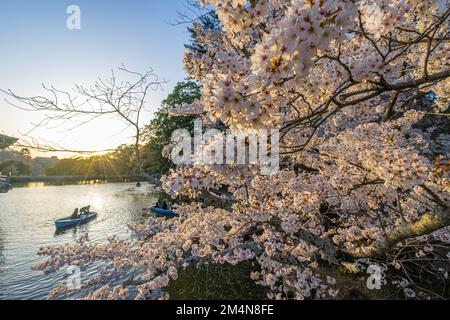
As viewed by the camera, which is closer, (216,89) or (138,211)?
(216,89)

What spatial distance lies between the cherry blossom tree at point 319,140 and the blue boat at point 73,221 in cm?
1208

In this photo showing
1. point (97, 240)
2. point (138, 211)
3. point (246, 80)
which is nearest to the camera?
point (246, 80)

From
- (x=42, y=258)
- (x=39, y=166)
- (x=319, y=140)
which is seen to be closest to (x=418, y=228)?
(x=319, y=140)

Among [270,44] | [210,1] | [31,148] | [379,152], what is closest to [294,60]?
[270,44]

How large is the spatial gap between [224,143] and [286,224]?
2661 mm

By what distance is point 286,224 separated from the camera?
453 centimetres

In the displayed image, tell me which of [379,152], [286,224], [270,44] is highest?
[270,44]

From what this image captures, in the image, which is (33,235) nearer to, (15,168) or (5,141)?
(5,141)

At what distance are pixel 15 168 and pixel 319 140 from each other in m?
79.4

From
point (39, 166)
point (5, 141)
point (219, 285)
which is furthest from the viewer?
point (39, 166)

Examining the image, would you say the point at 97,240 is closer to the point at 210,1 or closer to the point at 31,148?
the point at 31,148

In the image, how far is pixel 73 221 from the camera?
747 inches

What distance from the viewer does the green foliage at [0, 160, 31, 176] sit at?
59.2m

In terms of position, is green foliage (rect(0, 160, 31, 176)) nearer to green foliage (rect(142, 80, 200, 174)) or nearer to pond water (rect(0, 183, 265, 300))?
pond water (rect(0, 183, 265, 300))
